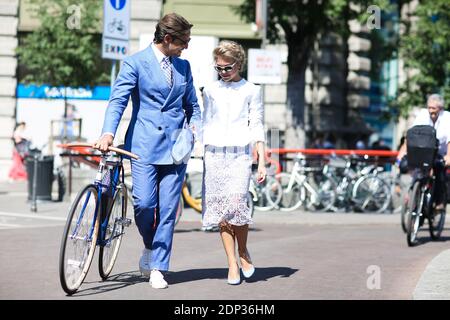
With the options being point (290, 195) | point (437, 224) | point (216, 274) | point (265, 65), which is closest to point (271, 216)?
point (290, 195)

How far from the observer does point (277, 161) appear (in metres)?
19.0

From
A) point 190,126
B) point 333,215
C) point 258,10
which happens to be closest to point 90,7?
point 258,10

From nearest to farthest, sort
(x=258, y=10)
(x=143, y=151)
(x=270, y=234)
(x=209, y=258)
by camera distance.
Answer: (x=143, y=151) → (x=209, y=258) → (x=270, y=234) → (x=258, y=10)

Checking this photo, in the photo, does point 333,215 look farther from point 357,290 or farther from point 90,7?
point 90,7

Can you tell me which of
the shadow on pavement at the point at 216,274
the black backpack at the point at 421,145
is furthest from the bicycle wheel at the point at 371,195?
the shadow on pavement at the point at 216,274

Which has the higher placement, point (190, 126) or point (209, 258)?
point (190, 126)

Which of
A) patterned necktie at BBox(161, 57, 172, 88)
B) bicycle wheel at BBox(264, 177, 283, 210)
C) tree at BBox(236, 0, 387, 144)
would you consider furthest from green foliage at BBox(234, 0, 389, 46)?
patterned necktie at BBox(161, 57, 172, 88)

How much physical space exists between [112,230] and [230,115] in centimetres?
124

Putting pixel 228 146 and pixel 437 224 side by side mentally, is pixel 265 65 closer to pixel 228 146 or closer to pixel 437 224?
pixel 437 224

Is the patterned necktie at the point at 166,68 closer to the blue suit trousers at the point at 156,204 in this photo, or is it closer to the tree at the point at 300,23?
the blue suit trousers at the point at 156,204

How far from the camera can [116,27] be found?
15.1m

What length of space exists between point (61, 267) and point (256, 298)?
52.5 inches

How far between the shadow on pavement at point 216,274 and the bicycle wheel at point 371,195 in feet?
31.5

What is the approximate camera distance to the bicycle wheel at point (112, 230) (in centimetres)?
801
